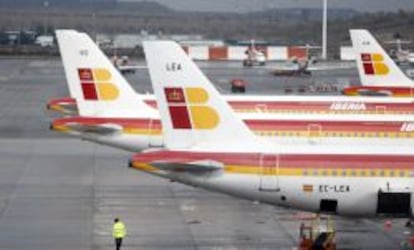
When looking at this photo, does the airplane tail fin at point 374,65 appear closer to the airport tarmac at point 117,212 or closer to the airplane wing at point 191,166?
the airport tarmac at point 117,212

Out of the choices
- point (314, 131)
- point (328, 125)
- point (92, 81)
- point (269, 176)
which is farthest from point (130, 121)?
point (269, 176)

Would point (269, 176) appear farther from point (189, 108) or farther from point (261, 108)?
point (261, 108)

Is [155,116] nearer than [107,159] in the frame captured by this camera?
Yes

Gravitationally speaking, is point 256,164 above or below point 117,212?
above

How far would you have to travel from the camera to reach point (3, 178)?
173ft

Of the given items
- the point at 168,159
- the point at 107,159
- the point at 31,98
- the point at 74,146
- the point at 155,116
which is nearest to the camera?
the point at 168,159

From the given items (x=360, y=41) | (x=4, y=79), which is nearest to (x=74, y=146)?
(x=360, y=41)

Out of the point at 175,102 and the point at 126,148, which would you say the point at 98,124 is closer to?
the point at 126,148

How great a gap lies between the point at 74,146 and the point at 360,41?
2087 centimetres

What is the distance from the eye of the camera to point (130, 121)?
50719 millimetres

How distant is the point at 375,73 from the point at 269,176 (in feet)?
130

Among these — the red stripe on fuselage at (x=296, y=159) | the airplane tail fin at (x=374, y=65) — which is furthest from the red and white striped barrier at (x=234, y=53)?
the red stripe on fuselage at (x=296, y=159)

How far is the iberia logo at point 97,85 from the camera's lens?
53.7m

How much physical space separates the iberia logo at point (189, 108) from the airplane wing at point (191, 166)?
5.03 feet
